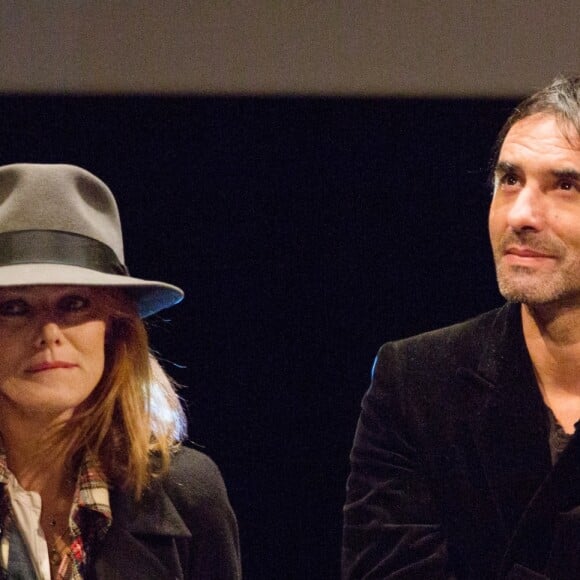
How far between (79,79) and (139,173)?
28cm

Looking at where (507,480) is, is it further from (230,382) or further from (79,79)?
(79,79)

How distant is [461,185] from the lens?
9.79 ft

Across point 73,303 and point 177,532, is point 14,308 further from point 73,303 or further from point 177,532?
point 177,532

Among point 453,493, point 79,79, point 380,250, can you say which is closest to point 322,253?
point 380,250

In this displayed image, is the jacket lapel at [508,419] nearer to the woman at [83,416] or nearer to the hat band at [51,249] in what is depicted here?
the woman at [83,416]

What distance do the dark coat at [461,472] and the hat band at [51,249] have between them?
0.63 m

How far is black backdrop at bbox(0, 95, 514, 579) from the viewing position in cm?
294

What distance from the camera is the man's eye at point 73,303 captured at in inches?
77.9

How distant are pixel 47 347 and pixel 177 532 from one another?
41 cm

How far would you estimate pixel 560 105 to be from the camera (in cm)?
227

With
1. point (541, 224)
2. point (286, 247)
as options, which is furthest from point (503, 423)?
point (286, 247)

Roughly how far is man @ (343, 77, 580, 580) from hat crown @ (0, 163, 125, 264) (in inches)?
25.2

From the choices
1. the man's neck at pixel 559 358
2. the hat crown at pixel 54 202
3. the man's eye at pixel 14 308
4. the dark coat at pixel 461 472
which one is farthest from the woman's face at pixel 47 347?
the man's neck at pixel 559 358

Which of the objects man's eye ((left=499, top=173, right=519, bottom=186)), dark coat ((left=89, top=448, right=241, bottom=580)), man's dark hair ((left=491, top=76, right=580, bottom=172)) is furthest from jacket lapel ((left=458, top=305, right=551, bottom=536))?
dark coat ((left=89, top=448, right=241, bottom=580))
